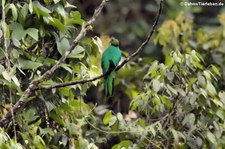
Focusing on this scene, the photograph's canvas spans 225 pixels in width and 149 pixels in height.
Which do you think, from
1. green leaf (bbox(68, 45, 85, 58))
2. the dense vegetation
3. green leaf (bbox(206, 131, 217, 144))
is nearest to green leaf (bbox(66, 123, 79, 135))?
the dense vegetation

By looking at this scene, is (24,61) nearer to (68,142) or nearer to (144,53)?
(68,142)

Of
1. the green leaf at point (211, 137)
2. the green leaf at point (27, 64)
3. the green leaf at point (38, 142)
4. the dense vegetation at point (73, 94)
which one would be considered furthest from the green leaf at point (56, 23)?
the green leaf at point (211, 137)

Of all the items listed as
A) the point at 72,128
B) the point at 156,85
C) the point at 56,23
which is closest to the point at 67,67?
the point at 56,23

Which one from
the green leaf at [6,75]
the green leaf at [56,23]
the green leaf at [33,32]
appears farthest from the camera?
the green leaf at [56,23]

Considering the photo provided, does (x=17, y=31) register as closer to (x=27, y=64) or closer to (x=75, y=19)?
(x=27, y=64)

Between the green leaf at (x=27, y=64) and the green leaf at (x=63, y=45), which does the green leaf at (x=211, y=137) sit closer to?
the green leaf at (x=63, y=45)

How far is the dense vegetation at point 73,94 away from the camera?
3621 millimetres

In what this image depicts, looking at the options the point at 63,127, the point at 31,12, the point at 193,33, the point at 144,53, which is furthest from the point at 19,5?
the point at 144,53

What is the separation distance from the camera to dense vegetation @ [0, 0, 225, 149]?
11.9 feet

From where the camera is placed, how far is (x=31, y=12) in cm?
352

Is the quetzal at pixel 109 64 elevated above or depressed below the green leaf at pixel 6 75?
below

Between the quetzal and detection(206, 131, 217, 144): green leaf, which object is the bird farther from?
detection(206, 131, 217, 144): green leaf

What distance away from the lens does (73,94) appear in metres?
3.91

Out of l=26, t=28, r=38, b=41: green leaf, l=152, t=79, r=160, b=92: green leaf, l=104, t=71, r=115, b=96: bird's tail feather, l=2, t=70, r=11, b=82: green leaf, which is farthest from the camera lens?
l=104, t=71, r=115, b=96: bird's tail feather
